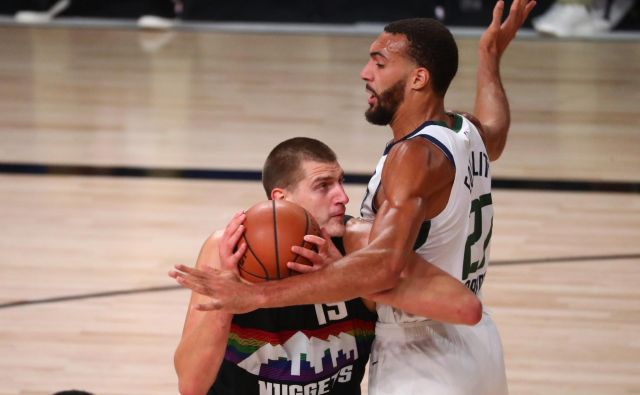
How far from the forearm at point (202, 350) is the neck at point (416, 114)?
2.77ft

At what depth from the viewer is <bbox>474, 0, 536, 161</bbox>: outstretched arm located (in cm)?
436

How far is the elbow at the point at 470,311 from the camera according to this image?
332 centimetres

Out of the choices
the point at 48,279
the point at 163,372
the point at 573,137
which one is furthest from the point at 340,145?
the point at 163,372

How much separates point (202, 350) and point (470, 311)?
80cm

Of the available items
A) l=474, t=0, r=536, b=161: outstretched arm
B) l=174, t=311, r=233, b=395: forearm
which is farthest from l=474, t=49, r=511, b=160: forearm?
l=174, t=311, r=233, b=395: forearm

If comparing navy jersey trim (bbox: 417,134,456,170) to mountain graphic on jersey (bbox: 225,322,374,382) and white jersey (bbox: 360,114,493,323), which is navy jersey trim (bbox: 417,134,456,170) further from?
mountain graphic on jersey (bbox: 225,322,374,382)

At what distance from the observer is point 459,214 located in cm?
353

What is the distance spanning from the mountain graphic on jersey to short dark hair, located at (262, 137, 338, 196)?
490 millimetres

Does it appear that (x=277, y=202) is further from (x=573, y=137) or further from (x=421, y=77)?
(x=573, y=137)

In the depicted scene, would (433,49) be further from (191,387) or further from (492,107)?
(191,387)

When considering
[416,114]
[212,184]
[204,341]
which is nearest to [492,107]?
[416,114]

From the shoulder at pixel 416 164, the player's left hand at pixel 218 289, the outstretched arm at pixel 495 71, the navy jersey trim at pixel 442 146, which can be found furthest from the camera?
the outstretched arm at pixel 495 71

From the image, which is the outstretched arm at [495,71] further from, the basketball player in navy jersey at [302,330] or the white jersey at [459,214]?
the basketball player in navy jersey at [302,330]

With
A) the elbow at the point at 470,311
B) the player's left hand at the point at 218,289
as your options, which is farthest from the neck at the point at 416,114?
the player's left hand at the point at 218,289
